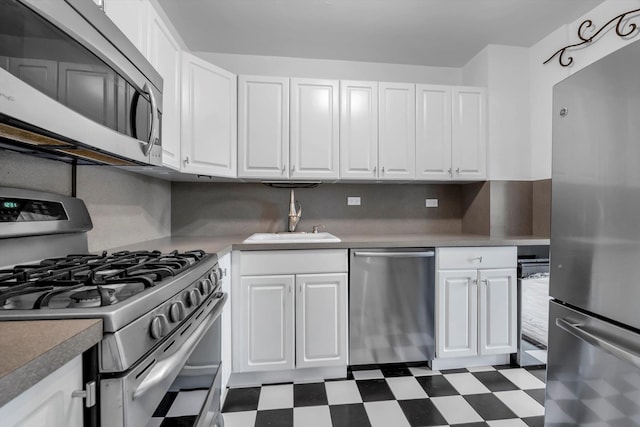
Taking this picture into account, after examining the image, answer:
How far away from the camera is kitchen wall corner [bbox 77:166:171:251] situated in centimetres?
147

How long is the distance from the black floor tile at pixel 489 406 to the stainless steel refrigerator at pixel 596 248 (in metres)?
0.32

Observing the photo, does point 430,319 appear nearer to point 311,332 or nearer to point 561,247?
point 311,332

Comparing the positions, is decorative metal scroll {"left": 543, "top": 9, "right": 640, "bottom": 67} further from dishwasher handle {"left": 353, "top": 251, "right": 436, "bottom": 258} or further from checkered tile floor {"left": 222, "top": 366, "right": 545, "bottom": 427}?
checkered tile floor {"left": 222, "top": 366, "right": 545, "bottom": 427}

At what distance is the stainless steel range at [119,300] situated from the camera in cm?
60

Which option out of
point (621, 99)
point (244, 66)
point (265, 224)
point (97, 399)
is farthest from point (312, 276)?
point (244, 66)

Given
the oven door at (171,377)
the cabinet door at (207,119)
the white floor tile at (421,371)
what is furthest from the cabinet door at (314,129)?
the white floor tile at (421,371)

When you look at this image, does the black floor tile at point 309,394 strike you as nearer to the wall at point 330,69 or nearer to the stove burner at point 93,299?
the stove burner at point 93,299

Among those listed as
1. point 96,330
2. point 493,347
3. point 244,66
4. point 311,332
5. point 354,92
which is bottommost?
point 493,347

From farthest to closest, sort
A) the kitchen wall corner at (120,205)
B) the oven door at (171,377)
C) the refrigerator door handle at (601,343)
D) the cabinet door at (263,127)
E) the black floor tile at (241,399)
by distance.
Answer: the cabinet door at (263,127), the black floor tile at (241,399), the kitchen wall corner at (120,205), the refrigerator door handle at (601,343), the oven door at (171,377)

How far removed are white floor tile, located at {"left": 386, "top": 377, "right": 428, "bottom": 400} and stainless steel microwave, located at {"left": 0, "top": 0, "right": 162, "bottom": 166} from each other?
1.78m

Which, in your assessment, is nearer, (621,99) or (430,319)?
(621,99)

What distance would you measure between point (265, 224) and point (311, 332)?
3.21 ft

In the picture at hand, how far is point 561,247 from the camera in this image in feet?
4.21

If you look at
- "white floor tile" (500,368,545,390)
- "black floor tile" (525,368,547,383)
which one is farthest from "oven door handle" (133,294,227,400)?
"black floor tile" (525,368,547,383)
